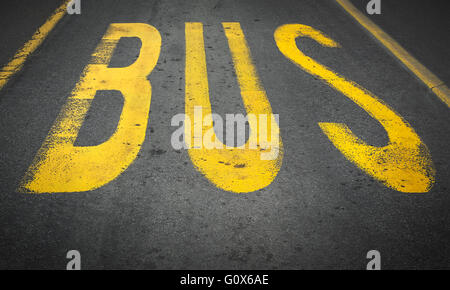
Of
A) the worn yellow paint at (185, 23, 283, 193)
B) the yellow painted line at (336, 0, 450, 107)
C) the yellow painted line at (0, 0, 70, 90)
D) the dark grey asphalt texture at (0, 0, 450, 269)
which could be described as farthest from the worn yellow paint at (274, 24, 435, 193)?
the yellow painted line at (0, 0, 70, 90)

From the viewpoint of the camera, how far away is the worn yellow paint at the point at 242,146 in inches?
95.5

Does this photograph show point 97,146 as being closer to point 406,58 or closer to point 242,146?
point 242,146

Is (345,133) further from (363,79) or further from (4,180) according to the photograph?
(4,180)

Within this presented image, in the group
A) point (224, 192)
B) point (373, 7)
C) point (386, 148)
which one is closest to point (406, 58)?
point (373, 7)

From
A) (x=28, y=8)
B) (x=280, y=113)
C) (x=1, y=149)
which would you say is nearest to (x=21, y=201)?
(x=1, y=149)

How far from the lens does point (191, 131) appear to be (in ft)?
9.28

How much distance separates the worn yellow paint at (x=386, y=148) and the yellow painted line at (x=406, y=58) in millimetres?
807

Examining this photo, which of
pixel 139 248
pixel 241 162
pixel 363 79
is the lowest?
pixel 139 248

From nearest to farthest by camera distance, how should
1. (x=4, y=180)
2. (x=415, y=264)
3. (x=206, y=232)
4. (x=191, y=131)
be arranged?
(x=415, y=264) < (x=206, y=232) < (x=4, y=180) < (x=191, y=131)

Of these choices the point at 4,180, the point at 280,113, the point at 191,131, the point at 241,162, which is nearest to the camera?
the point at 4,180

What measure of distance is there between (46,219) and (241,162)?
4.81 feet

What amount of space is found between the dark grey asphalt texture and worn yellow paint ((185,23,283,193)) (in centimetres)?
8

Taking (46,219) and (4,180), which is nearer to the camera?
(46,219)

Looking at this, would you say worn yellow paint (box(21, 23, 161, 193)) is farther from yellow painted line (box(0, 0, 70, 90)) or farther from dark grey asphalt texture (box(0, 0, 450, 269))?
yellow painted line (box(0, 0, 70, 90))
